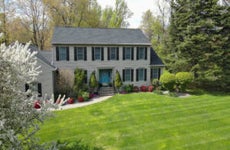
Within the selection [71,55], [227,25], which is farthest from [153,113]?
[227,25]

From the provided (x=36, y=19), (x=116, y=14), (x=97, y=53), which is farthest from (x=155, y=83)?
(x=36, y=19)

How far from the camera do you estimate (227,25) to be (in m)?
18.6

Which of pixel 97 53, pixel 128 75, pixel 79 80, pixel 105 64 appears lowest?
pixel 79 80

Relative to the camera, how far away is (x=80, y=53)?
19016 mm

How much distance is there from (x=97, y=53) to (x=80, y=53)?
1706 mm

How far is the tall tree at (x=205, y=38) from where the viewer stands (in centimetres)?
1886

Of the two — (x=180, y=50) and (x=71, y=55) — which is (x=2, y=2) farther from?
(x=180, y=50)

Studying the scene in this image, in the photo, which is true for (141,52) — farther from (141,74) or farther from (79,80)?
(79,80)

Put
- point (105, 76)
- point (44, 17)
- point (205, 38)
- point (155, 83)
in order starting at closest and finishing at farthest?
point (205, 38) → point (105, 76) → point (155, 83) → point (44, 17)

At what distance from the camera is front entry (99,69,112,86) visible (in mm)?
20156

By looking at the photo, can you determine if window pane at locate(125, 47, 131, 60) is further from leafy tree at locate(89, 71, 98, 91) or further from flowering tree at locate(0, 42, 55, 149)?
flowering tree at locate(0, 42, 55, 149)

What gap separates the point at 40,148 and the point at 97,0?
3254 centimetres

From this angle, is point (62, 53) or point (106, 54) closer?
point (62, 53)

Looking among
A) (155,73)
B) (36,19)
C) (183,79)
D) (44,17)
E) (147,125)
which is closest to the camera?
(147,125)
